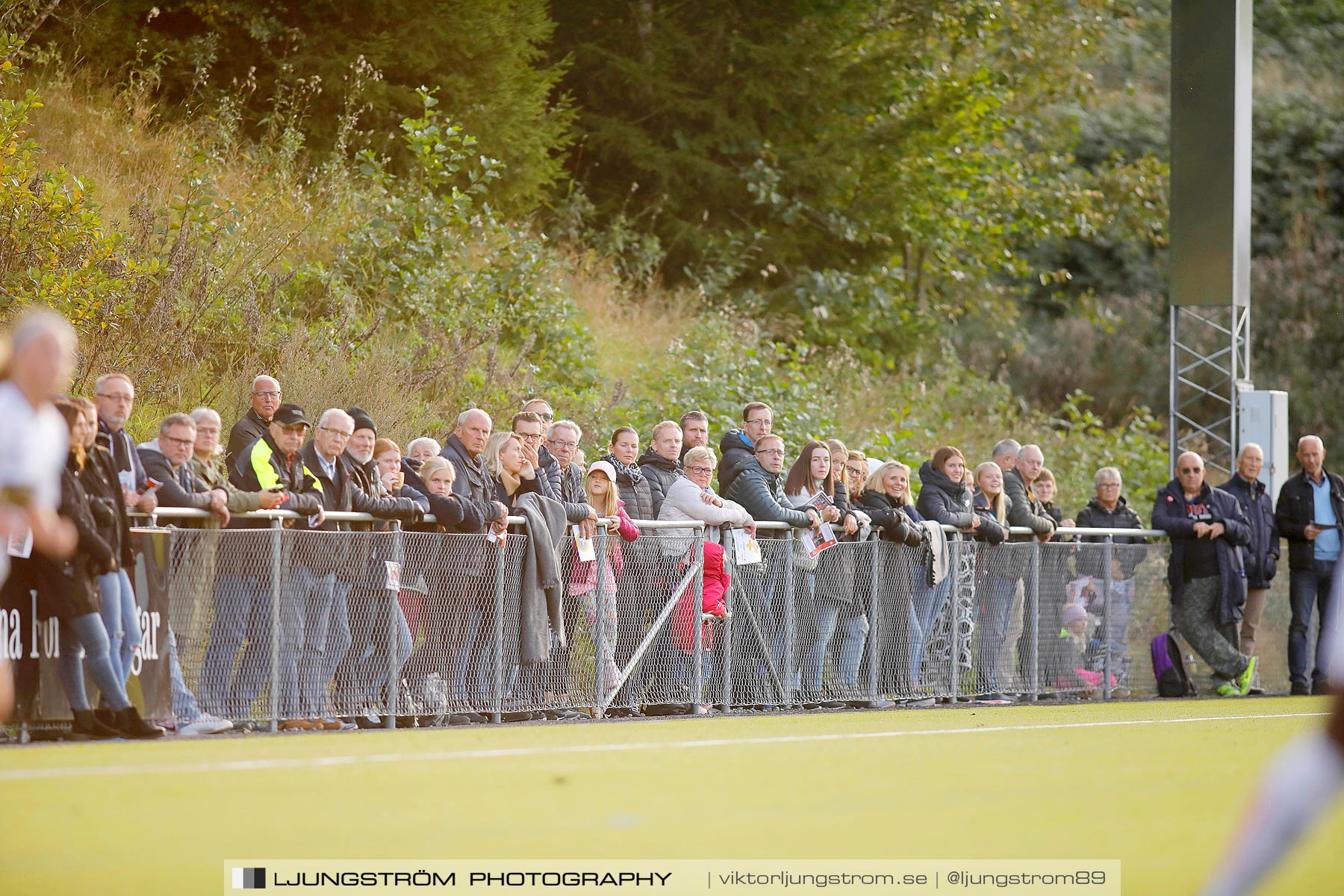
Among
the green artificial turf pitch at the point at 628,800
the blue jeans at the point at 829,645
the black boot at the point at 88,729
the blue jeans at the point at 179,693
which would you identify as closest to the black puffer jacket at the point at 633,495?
the blue jeans at the point at 829,645

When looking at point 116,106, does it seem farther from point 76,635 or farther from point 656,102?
point 76,635

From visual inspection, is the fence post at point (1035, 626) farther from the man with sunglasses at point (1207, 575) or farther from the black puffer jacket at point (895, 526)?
the man with sunglasses at point (1207, 575)

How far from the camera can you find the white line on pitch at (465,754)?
8.34 meters

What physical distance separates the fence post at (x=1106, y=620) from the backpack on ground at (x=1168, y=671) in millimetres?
649

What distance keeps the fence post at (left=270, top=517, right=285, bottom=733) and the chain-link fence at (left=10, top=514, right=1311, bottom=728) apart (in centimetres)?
1

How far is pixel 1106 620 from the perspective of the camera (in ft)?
53.5

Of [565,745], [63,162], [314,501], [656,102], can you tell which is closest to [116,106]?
[63,162]

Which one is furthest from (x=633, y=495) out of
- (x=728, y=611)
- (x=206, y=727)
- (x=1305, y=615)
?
(x=1305, y=615)

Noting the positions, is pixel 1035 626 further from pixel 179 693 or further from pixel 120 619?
pixel 120 619

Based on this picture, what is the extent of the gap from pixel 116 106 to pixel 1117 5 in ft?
69.6

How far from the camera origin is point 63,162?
751 inches

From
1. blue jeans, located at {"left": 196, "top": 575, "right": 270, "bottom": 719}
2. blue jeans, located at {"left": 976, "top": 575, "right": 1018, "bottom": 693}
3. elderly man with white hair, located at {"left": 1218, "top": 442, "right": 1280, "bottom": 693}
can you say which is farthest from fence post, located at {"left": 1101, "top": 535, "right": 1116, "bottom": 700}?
blue jeans, located at {"left": 196, "top": 575, "right": 270, "bottom": 719}

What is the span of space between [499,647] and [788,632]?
2.67 meters

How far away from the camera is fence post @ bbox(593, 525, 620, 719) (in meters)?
12.6
